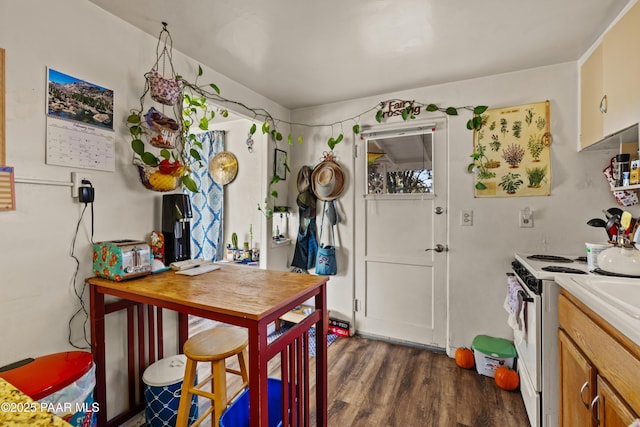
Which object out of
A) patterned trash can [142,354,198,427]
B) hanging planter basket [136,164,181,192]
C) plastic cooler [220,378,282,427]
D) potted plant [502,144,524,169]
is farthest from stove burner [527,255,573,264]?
hanging planter basket [136,164,181,192]

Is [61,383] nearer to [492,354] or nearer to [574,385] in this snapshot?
[574,385]

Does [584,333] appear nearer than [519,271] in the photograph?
Yes

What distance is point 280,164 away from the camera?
2980 millimetres

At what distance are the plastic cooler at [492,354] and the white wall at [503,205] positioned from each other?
0.42ft

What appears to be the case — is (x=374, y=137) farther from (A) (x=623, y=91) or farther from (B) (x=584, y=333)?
(B) (x=584, y=333)

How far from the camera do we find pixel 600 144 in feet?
6.13

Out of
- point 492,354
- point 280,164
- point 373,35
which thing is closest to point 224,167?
point 280,164

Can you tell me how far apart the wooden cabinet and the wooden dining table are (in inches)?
41.9

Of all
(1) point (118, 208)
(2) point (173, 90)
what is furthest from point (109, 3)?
(1) point (118, 208)

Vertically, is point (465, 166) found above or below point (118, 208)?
above

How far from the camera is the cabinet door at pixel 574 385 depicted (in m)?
1.09

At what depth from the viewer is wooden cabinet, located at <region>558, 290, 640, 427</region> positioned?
87 cm

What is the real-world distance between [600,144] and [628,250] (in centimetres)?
90

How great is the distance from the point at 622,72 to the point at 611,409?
157 cm
